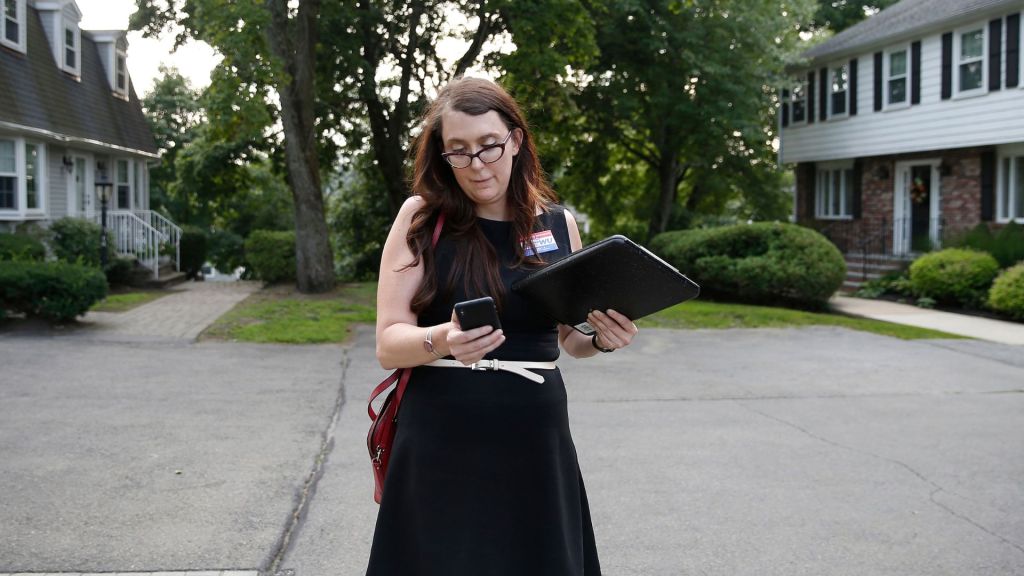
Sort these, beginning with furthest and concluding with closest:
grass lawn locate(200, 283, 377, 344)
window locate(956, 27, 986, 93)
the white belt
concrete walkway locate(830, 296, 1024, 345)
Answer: window locate(956, 27, 986, 93)
concrete walkway locate(830, 296, 1024, 345)
grass lawn locate(200, 283, 377, 344)
the white belt

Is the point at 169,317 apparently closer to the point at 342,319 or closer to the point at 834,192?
the point at 342,319

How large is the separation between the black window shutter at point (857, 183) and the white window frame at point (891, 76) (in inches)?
83.9

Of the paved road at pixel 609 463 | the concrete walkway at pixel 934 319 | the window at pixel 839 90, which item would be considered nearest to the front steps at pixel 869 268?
the concrete walkway at pixel 934 319

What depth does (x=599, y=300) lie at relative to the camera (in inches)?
98.8

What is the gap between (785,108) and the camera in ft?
96.7

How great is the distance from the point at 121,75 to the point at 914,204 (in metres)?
22.5

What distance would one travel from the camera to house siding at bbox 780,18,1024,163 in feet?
68.3

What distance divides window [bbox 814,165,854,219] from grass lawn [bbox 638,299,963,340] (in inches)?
454

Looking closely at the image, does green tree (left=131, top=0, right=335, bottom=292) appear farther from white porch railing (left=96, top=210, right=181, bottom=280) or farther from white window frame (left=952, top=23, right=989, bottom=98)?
white window frame (left=952, top=23, right=989, bottom=98)

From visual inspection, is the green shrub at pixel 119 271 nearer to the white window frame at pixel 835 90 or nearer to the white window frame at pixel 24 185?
the white window frame at pixel 24 185

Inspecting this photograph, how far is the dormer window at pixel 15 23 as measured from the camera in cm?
2022

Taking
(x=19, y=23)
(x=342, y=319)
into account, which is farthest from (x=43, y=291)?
(x=19, y=23)

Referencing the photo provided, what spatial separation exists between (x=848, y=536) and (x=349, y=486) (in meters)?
2.90

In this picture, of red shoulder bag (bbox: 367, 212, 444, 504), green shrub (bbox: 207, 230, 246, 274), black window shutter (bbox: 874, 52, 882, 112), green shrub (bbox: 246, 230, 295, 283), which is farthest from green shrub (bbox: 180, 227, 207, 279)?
red shoulder bag (bbox: 367, 212, 444, 504)
